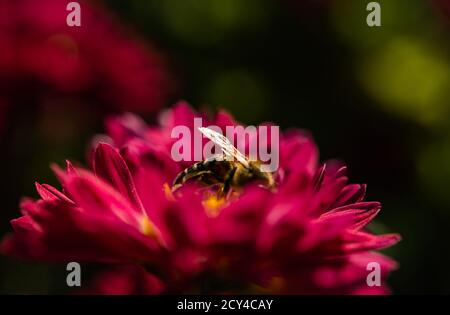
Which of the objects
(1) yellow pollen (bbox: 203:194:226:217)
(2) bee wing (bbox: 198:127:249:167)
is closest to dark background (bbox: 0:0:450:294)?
(1) yellow pollen (bbox: 203:194:226:217)

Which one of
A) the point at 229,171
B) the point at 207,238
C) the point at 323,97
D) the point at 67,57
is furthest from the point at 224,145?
the point at 323,97

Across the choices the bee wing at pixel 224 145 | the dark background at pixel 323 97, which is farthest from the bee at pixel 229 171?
the dark background at pixel 323 97

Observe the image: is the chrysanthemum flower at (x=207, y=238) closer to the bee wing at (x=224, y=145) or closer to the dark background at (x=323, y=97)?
the bee wing at (x=224, y=145)

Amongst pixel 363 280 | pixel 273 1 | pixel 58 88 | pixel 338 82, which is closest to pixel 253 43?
pixel 273 1

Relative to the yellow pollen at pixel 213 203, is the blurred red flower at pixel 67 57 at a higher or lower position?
higher

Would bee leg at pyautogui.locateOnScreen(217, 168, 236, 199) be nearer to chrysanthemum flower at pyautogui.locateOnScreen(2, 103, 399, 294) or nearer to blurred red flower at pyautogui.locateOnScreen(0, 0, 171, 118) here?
chrysanthemum flower at pyautogui.locateOnScreen(2, 103, 399, 294)

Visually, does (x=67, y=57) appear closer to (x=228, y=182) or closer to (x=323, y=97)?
(x=323, y=97)
